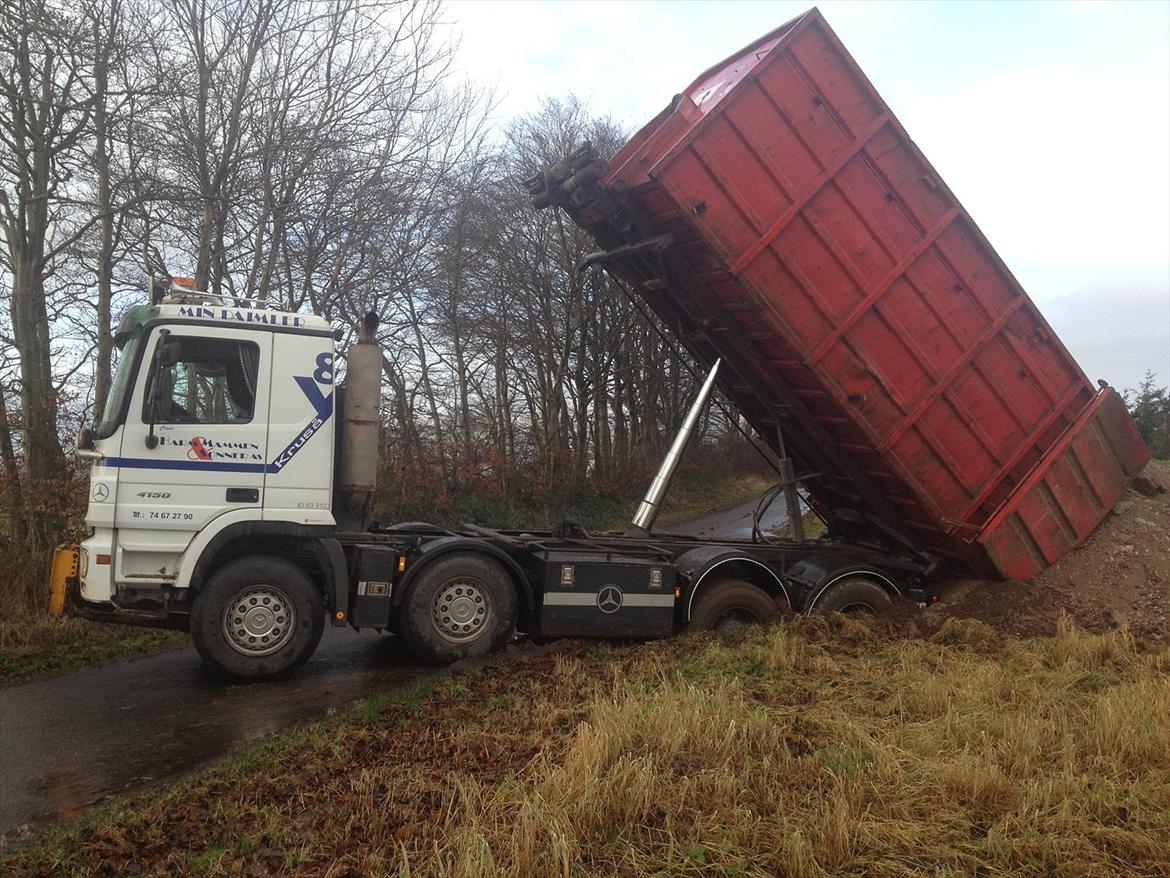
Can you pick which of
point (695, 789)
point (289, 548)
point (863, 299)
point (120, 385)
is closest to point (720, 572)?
point (863, 299)

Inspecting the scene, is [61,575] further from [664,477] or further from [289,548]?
[664,477]

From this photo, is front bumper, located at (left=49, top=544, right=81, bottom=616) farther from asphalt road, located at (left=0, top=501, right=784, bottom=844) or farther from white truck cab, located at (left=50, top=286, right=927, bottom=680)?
asphalt road, located at (left=0, top=501, right=784, bottom=844)

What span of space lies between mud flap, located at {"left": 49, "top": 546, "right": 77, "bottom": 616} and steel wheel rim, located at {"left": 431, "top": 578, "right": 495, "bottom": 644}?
2.61 meters

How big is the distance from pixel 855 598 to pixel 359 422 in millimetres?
4581

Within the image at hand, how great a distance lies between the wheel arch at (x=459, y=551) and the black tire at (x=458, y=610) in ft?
0.13

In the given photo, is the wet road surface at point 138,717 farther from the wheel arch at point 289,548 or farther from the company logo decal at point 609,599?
the company logo decal at point 609,599

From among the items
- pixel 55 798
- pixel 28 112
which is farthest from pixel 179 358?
pixel 28 112

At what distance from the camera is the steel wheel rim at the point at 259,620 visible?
6.68 metres

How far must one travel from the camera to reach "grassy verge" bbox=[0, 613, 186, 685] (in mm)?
7211

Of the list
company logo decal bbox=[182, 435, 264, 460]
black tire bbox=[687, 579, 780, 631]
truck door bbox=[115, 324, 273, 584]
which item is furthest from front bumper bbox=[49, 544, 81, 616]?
black tire bbox=[687, 579, 780, 631]

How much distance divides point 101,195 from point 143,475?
5.66 meters

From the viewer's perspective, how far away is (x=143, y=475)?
21.3 ft

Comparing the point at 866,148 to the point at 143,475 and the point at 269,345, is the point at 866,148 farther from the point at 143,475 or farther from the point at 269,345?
the point at 143,475

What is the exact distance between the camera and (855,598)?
8031 mm
